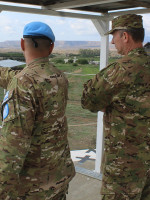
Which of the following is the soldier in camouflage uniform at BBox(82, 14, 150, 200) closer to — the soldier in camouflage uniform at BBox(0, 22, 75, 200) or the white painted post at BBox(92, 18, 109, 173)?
the soldier in camouflage uniform at BBox(0, 22, 75, 200)

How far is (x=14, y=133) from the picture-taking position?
1.33 m

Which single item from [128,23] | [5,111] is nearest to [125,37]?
[128,23]

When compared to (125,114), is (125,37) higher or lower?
higher

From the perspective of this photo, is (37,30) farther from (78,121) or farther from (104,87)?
(78,121)

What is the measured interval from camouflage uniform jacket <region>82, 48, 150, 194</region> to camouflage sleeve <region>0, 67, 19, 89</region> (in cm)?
52

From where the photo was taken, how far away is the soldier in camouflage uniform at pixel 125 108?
6.08 ft

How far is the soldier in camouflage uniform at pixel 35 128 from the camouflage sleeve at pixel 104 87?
35cm

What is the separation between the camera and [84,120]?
23969 mm

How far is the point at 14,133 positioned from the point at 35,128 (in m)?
0.15

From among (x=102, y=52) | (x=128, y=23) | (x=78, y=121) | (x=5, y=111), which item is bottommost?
(x=78, y=121)

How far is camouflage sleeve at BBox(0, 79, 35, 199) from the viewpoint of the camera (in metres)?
1.33

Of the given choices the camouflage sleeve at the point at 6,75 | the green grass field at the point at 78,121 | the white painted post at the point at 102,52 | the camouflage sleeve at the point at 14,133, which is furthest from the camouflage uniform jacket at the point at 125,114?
the green grass field at the point at 78,121

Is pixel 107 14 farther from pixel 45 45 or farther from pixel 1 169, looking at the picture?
pixel 1 169

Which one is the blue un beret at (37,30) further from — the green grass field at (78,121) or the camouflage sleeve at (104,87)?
the green grass field at (78,121)
